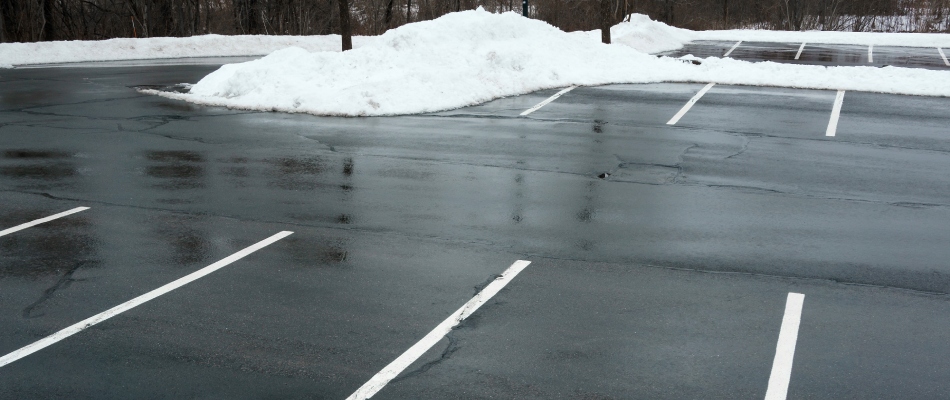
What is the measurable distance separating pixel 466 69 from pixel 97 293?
39.9 feet

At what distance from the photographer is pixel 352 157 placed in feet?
38.6

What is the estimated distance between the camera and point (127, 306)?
621cm

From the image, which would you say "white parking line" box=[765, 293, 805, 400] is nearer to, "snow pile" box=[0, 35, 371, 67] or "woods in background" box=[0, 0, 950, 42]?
"snow pile" box=[0, 35, 371, 67]

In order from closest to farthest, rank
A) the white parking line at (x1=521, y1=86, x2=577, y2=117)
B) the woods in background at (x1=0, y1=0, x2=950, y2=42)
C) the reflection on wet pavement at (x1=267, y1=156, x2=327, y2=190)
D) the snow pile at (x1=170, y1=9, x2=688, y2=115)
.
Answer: the reflection on wet pavement at (x1=267, y1=156, x2=327, y2=190) < the white parking line at (x1=521, y1=86, x2=577, y2=117) < the snow pile at (x1=170, y1=9, x2=688, y2=115) < the woods in background at (x1=0, y1=0, x2=950, y2=42)

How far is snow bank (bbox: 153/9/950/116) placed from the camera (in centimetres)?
1617

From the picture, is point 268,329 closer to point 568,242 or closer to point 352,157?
point 568,242

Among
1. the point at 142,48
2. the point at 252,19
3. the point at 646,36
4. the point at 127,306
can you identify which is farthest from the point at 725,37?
the point at 127,306

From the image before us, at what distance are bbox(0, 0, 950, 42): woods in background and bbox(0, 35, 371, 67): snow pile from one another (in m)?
11.8

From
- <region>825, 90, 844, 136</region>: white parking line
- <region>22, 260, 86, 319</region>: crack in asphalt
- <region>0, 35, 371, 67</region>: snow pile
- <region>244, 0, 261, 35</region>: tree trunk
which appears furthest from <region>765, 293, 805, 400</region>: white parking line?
<region>244, 0, 261, 35</region>: tree trunk

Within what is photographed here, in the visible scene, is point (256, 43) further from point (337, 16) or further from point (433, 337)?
point (337, 16)

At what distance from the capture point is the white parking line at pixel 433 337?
4.95 metres

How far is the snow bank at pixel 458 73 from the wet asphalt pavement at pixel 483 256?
198cm

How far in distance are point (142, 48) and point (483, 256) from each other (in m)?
26.7

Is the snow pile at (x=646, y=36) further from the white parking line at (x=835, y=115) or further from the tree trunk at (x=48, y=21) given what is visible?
the tree trunk at (x=48, y=21)
